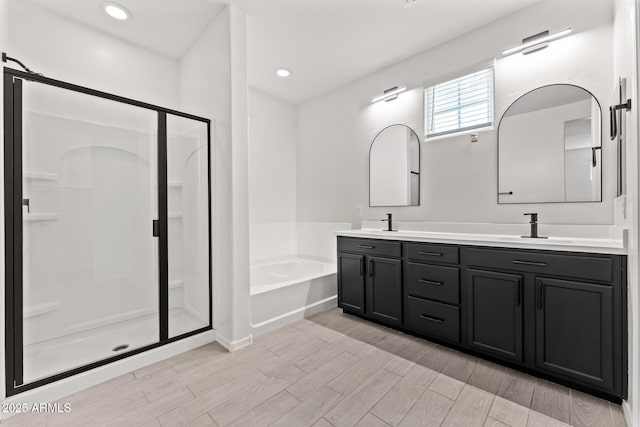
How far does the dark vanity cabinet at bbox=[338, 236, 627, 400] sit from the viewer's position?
1.52m

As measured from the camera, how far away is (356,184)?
11.2 ft

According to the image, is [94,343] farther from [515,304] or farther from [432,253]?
[515,304]

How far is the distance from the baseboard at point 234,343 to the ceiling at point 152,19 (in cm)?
266

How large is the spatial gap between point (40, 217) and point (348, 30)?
2786mm

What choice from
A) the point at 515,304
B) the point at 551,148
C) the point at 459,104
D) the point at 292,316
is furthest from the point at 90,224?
the point at 551,148

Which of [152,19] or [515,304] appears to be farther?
[152,19]

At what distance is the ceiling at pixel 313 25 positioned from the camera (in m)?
2.18

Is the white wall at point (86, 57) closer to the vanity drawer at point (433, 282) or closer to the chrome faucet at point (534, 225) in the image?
the vanity drawer at point (433, 282)

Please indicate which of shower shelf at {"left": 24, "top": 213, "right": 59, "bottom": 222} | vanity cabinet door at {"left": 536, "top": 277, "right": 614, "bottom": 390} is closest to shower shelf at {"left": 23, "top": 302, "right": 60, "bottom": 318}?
shower shelf at {"left": 24, "top": 213, "right": 59, "bottom": 222}

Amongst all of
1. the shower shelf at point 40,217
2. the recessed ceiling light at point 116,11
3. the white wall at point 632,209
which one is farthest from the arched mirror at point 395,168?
the shower shelf at point 40,217

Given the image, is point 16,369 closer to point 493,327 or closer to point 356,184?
point 493,327

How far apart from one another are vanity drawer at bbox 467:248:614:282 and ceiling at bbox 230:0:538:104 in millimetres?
1895

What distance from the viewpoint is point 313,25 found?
241 centimetres

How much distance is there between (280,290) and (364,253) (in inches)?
34.2
